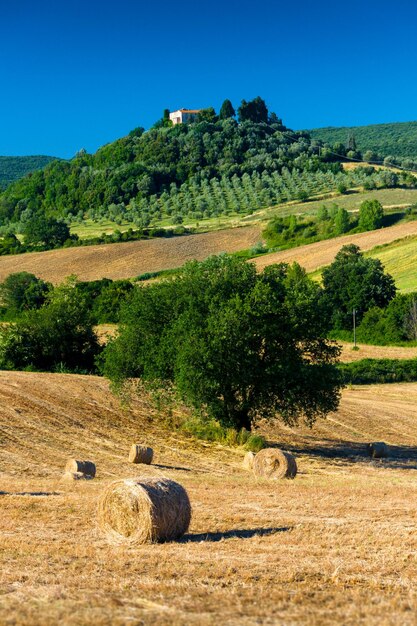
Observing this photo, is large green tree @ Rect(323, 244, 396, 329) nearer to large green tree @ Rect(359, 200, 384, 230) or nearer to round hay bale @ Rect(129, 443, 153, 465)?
large green tree @ Rect(359, 200, 384, 230)

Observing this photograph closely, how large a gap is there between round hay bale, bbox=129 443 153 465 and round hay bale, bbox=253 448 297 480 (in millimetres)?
3559

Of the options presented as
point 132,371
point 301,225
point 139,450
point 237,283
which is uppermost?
point 301,225

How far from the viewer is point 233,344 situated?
29.0 m

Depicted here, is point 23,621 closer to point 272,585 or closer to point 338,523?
point 272,585

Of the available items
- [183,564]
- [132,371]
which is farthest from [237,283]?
[183,564]

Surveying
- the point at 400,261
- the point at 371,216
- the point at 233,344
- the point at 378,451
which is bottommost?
the point at 378,451

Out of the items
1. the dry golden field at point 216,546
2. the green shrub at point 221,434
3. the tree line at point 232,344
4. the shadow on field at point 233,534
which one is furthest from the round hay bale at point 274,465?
the shadow on field at point 233,534

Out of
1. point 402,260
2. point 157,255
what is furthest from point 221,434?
point 157,255

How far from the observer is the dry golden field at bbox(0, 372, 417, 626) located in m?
8.09

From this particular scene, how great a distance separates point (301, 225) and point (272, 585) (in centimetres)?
9852

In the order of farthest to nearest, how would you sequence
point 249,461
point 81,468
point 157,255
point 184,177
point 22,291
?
point 184,177 < point 157,255 < point 22,291 < point 249,461 < point 81,468

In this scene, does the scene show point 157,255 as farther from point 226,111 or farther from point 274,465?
point 226,111

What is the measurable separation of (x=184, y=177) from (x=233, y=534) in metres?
146

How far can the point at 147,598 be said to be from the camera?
8.41m
